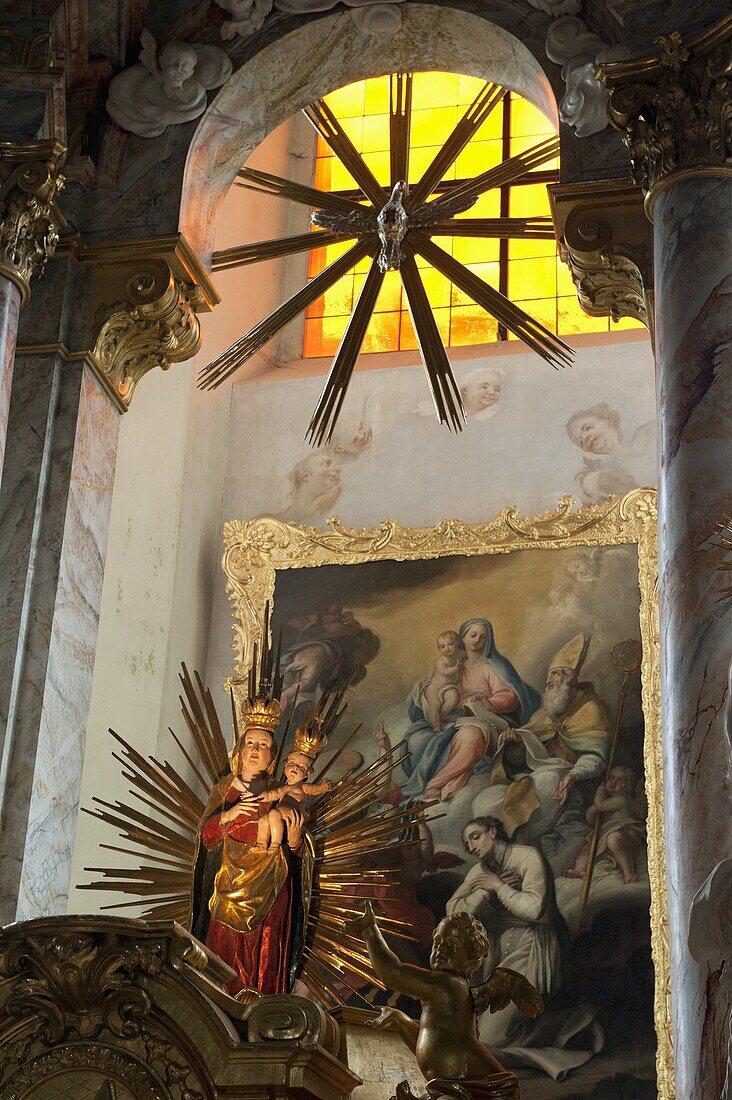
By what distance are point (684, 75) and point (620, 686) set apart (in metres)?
4.43

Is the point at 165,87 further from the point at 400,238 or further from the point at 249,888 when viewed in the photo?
the point at 249,888

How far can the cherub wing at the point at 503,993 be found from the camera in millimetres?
4922

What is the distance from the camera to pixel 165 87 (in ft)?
24.5

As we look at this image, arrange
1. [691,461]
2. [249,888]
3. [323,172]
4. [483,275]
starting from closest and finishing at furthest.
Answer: [691,461] → [249,888] → [483,275] → [323,172]

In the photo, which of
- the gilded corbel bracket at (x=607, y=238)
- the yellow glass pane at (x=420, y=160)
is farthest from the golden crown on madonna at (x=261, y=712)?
the yellow glass pane at (x=420, y=160)

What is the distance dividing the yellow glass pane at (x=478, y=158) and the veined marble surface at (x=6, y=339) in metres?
5.97

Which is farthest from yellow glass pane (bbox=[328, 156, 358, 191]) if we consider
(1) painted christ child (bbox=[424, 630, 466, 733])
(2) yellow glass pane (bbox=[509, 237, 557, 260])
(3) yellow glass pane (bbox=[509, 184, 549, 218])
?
(1) painted christ child (bbox=[424, 630, 466, 733])

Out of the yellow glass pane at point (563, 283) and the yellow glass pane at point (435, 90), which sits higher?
the yellow glass pane at point (435, 90)

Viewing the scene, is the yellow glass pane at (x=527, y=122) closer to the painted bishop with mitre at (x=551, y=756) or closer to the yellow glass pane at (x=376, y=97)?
the yellow glass pane at (x=376, y=97)

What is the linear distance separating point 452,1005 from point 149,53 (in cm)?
472

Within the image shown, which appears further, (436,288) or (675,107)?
(436,288)

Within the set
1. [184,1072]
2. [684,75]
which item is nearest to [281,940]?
[184,1072]

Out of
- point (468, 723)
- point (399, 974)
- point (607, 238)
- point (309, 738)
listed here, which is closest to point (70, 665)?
point (309, 738)

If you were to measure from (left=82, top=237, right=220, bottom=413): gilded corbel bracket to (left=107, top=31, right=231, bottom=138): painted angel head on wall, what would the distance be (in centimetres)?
66
